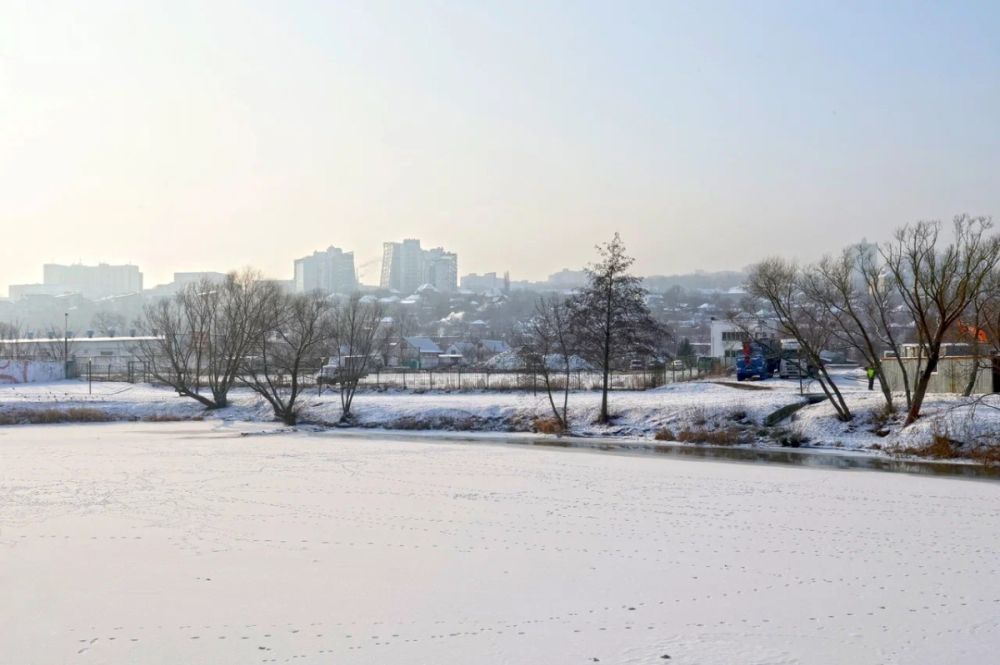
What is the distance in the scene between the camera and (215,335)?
6800cm

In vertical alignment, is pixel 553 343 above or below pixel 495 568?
above

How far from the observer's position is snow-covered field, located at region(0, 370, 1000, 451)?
39.8m

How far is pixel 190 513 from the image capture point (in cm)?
2161

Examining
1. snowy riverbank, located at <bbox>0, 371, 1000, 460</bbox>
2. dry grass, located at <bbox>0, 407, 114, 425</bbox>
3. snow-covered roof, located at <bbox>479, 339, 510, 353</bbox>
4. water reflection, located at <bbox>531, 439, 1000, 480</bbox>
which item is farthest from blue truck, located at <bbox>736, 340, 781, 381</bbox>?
snow-covered roof, located at <bbox>479, 339, 510, 353</bbox>

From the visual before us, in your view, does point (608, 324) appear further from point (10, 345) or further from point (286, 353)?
point (10, 345)

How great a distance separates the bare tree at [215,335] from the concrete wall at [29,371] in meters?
21.2

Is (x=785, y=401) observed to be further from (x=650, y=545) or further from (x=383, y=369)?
(x=383, y=369)

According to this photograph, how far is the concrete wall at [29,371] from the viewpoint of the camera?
284 ft

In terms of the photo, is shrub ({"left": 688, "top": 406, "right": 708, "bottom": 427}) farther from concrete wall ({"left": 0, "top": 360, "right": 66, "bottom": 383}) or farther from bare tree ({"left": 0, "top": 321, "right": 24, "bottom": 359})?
bare tree ({"left": 0, "top": 321, "right": 24, "bottom": 359})

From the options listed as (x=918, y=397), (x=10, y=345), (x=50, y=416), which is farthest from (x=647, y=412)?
(x=10, y=345)

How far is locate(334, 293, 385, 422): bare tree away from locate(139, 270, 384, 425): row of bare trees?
0.06 m

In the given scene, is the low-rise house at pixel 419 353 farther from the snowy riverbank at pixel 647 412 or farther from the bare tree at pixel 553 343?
the bare tree at pixel 553 343

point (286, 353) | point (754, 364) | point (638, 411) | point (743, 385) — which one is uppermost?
point (286, 353)

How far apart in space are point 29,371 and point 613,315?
61797mm
